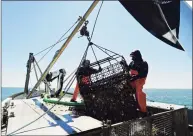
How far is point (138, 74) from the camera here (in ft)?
17.0

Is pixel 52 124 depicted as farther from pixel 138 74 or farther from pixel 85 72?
pixel 138 74

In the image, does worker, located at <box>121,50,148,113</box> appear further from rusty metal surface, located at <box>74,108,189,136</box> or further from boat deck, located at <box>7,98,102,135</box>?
boat deck, located at <box>7,98,102,135</box>

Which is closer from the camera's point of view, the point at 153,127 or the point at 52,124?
the point at 52,124

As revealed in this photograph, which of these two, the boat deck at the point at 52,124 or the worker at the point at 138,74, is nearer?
the boat deck at the point at 52,124

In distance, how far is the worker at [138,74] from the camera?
503 cm

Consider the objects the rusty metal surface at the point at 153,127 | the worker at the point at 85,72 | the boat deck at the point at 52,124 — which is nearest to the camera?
the boat deck at the point at 52,124

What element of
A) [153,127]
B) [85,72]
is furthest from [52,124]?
[153,127]

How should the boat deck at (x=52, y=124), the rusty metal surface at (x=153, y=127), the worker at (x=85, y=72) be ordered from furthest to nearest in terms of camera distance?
the worker at (x=85, y=72) < the rusty metal surface at (x=153, y=127) < the boat deck at (x=52, y=124)

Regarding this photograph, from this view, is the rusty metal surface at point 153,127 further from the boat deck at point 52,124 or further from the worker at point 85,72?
the worker at point 85,72

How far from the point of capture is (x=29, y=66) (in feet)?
39.2

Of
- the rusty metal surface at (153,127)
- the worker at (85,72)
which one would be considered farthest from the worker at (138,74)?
the worker at (85,72)

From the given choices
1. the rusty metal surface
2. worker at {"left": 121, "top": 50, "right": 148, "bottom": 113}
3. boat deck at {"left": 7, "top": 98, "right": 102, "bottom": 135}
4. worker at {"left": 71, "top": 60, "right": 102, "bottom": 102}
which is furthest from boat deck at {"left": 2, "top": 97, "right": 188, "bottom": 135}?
worker at {"left": 121, "top": 50, "right": 148, "bottom": 113}

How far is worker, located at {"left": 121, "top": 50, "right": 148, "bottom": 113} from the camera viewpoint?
16.5ft

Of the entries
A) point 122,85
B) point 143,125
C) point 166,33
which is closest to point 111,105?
point 122,85
